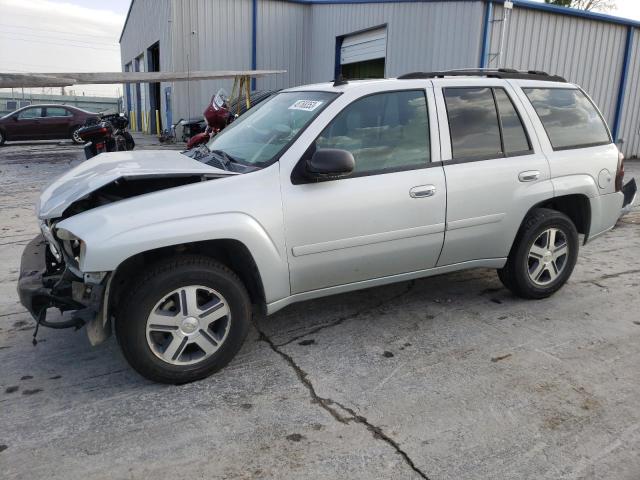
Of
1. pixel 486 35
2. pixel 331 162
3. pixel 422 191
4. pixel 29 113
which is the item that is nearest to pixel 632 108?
pixel 486 35

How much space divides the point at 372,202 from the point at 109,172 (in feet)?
5.41

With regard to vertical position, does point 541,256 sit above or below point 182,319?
above

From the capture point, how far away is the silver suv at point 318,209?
2.91 meters

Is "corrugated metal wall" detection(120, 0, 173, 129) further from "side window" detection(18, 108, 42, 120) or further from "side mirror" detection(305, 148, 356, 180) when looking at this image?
"side mirror" detection(305, 148, 356, 180)

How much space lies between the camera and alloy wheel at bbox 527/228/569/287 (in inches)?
167

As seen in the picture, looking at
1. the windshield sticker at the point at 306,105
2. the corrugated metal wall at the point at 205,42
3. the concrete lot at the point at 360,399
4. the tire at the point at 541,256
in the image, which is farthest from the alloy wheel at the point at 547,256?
the corrugated metal wall at the point at 205,42

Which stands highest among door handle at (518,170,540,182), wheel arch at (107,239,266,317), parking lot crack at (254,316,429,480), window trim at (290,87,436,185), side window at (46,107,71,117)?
side window at (46,107,71,117)

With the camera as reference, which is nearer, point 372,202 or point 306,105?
point 372,202

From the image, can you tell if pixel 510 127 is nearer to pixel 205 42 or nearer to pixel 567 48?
pixel 567 48

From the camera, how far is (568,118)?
171 inches

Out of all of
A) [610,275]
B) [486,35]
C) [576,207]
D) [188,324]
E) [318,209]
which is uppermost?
[486,35]

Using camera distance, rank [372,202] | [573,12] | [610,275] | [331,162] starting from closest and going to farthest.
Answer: [331,162]
[372,202]
[610,275]
[573,12]

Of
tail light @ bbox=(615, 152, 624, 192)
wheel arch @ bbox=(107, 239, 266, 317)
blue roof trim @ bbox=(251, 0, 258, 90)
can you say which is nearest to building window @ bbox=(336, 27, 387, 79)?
blue roof trim @ bbox=(251, 0, 258, 90)

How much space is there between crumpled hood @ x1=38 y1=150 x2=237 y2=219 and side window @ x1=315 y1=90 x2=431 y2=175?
777 mm
